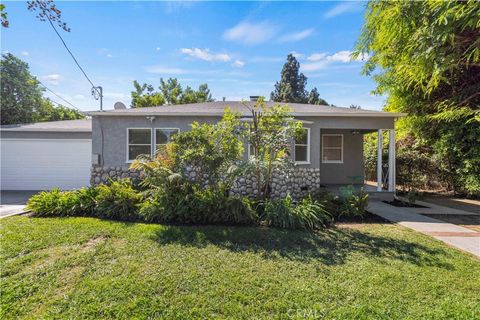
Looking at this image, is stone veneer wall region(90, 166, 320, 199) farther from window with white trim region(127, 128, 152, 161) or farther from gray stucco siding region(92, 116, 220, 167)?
window with white trim region(127, 128, 152, 161)

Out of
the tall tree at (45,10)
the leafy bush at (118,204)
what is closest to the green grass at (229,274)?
the leafy bush at (118,204)

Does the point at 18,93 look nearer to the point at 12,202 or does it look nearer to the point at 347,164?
the point at 12,202

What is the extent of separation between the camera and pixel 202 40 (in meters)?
12.0

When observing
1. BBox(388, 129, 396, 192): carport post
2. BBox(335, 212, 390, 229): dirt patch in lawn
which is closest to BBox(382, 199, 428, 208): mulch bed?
BBox(388, 129, 396, 192): carport post

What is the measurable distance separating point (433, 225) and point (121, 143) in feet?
37.0

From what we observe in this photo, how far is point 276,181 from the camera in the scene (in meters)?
8.95

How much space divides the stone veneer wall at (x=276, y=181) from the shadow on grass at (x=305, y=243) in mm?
3296

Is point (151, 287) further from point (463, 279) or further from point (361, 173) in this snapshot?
point (361, 173)

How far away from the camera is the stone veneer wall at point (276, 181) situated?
9.03 metres

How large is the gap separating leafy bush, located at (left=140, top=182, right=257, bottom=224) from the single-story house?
9.78 ft

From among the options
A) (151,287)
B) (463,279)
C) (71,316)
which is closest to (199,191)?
(151,287)

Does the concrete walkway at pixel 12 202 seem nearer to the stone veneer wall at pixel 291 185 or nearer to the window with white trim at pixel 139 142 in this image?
the window with white trim at pixel 139 142

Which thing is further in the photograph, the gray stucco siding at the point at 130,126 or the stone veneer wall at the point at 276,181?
the gray stucco siding at the point at 130,126

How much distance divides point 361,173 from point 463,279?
9571 millimetres
